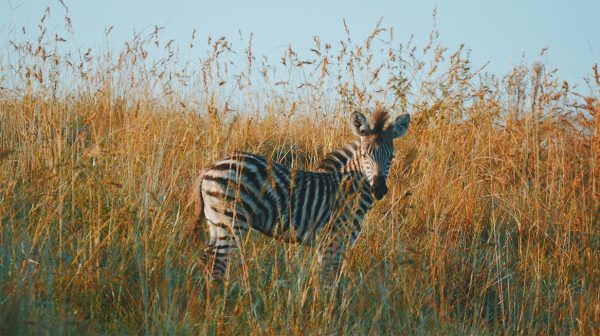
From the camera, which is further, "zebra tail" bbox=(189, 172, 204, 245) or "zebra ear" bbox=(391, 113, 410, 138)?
"zebra ear" bbox=(391, 113, 410, 138)

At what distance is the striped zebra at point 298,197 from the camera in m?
4.34

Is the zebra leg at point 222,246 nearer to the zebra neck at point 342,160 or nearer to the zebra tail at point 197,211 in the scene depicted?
the zebra tail at point 197,211

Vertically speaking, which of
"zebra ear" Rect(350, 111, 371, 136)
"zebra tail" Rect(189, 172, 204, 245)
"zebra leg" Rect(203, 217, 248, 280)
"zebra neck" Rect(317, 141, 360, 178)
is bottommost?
"zebra leg" Rect(203, 217, 248, 280)

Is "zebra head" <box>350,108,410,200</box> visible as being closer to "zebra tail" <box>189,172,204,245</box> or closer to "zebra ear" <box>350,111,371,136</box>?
"zebra ear" <box>350,111,371,136</box>

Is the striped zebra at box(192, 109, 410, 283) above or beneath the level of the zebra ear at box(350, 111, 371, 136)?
beneath

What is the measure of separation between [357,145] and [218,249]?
144cm

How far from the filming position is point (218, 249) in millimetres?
4344

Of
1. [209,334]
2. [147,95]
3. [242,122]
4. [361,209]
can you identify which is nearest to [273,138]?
[242,122]

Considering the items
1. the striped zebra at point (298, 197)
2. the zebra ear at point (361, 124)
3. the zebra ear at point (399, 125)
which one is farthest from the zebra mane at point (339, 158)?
the zebra ear at point (399, 125)

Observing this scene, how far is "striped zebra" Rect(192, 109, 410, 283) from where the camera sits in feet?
14.3

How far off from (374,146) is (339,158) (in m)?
0.35

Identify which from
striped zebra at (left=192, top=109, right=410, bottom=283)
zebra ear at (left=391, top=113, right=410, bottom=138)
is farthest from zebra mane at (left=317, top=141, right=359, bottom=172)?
zebra ear at (left=391, top=113, right=410, bottom=138)

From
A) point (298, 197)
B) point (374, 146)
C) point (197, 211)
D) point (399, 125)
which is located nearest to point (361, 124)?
point (374, 146)

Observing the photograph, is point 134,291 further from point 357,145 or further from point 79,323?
point 357,145
